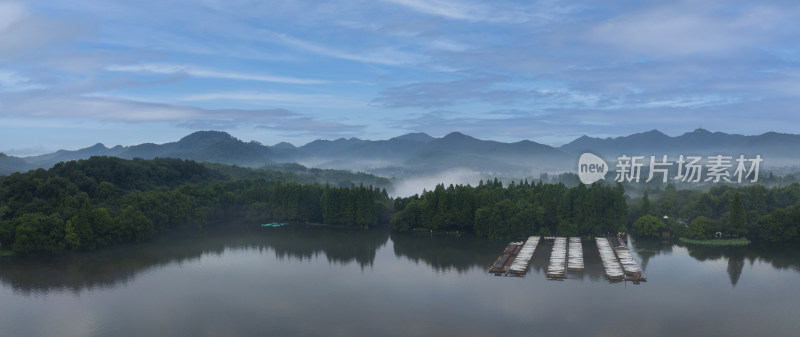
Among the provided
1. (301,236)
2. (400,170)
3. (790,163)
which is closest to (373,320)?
(301,236)

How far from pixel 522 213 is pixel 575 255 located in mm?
8844

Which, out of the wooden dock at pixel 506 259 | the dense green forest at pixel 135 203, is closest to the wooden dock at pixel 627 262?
the wooden dock at pixel 506 259

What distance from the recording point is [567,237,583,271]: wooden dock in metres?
31.5

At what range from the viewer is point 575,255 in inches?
1352

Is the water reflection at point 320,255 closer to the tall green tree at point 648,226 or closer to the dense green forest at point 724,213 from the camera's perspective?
the tall green tree at point 648,226

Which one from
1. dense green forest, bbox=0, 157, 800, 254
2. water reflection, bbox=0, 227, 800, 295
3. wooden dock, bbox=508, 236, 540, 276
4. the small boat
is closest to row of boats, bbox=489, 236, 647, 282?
wooden dock, bbox=508, 236, 540, 276

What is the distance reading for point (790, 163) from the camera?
150750mm

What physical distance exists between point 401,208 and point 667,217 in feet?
78.7

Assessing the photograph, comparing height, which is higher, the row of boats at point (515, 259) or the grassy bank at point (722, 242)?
the grassy bank at point (722, 242)

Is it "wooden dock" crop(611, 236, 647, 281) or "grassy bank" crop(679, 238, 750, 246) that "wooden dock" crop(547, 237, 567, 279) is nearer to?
"wooden dock" crop(611, 236, 647, 281)

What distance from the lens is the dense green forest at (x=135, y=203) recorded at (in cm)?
3699

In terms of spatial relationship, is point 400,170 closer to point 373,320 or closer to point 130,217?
point 130,217

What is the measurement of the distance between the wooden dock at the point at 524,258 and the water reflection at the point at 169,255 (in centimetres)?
960

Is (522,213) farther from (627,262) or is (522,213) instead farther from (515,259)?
(627,262)
